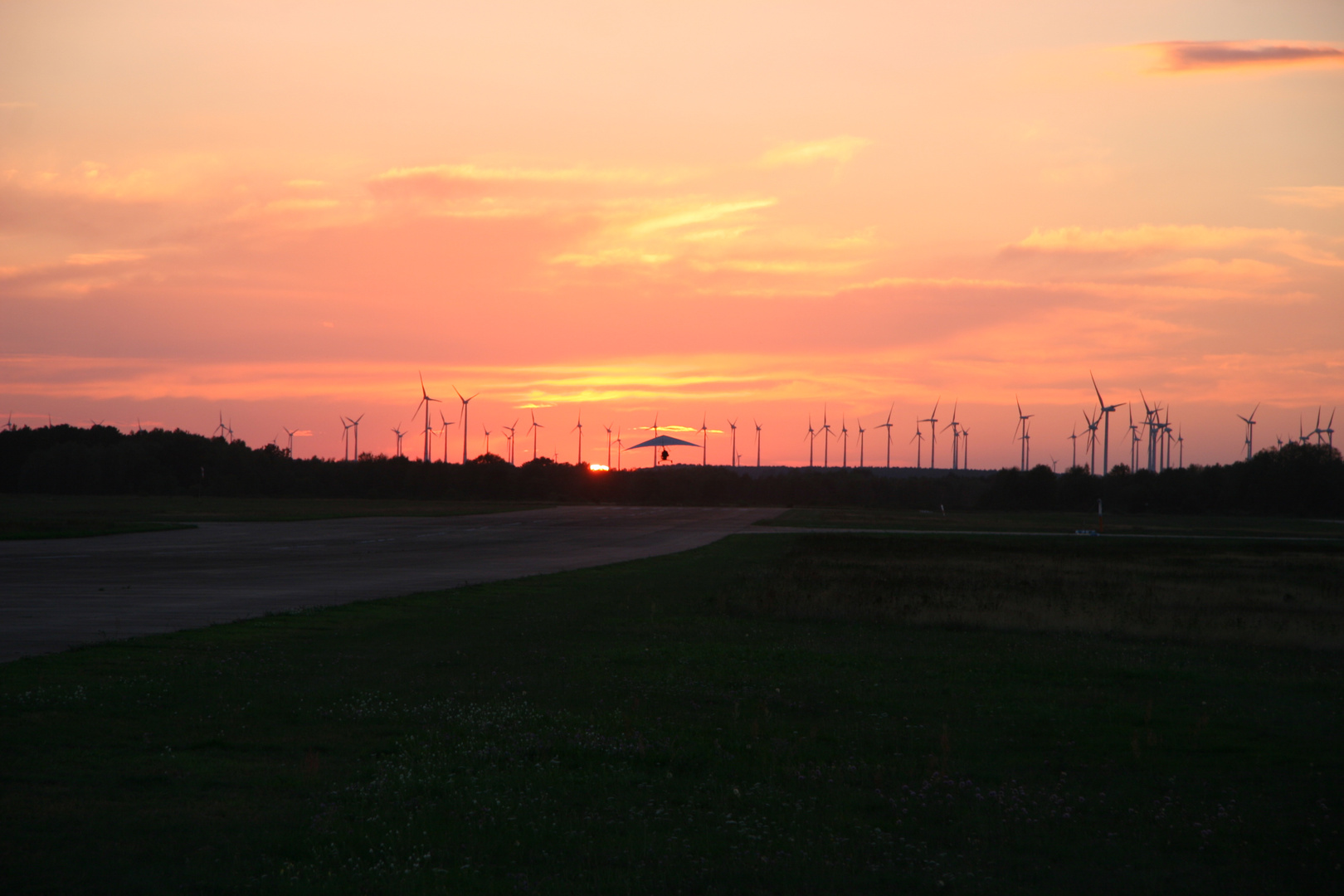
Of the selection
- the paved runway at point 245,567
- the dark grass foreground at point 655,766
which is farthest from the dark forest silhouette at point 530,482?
the dark grass foreground at point 655,766

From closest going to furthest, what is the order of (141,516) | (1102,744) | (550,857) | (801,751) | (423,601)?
(550,857), (801,751), (1102,744), (423,601), (141,516)

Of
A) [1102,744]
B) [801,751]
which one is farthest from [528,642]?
[1102,744]

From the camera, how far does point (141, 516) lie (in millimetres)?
82375

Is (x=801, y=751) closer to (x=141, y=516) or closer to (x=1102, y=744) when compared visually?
(x=1102, y=744)

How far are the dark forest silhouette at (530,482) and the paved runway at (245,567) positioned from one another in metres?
107

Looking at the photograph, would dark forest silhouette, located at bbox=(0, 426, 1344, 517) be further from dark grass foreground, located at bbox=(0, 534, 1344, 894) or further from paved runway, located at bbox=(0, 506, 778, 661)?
dark grass foreground, located at bbox=(0, 534, 1344, 894)

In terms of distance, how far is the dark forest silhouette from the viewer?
15100 centimetres

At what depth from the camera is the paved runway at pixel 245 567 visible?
2189cm

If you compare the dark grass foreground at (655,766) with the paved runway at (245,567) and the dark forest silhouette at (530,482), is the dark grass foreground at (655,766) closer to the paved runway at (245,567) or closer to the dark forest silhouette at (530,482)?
the paved runway at (245,567)

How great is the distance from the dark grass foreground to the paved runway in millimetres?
3567

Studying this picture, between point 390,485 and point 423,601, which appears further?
point 390,485

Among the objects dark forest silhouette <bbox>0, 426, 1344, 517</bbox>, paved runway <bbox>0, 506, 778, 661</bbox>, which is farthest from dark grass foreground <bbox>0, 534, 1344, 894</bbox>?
dark forest silhouette <bbox>0, 426, 1344, 517</bbox>

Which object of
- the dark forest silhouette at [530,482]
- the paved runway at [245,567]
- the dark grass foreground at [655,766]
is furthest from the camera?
the dark forest silhouette at [530,482]

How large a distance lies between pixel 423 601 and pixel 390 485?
162 metres
